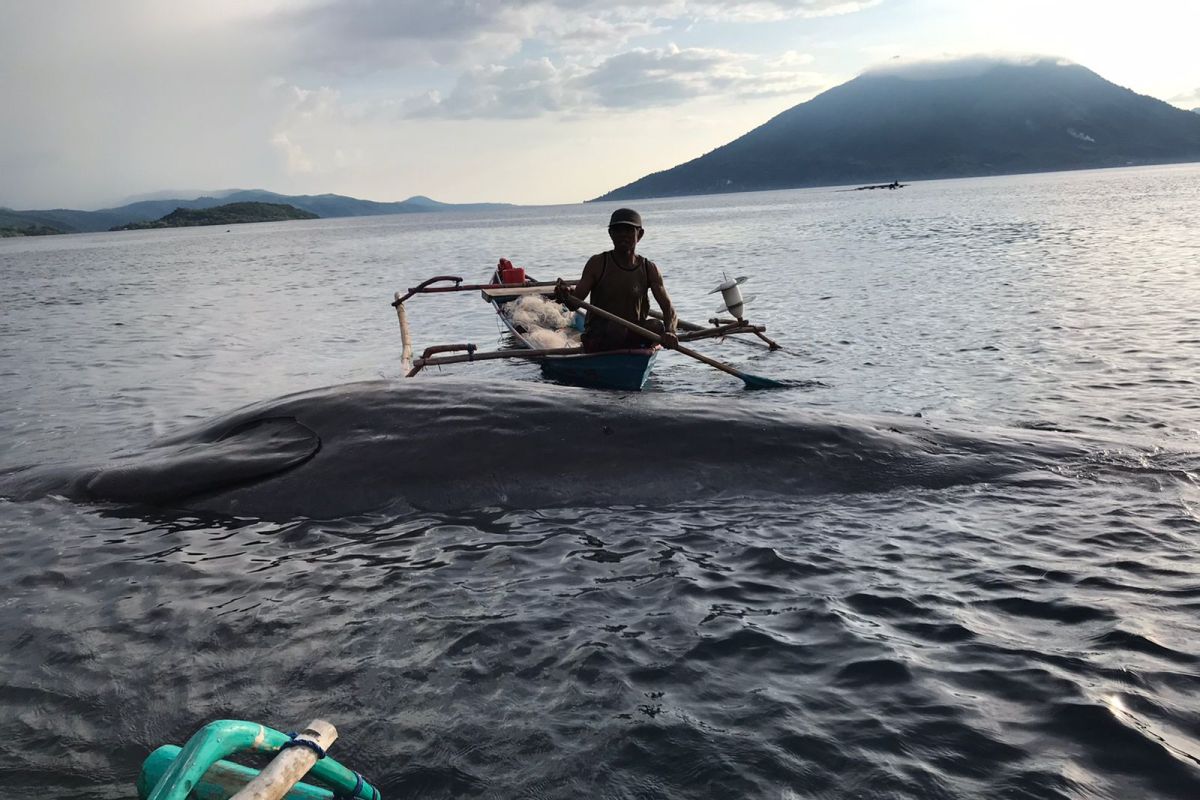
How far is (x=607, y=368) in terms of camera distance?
1413 cm

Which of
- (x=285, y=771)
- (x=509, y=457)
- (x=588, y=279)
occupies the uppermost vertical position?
(x=588, y=279)

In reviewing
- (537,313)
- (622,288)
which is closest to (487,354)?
(622,288)

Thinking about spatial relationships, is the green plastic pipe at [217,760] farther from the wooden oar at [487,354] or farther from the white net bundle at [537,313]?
the white net bundle at [537,313]

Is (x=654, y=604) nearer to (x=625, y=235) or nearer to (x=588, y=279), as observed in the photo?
(x=625, y=235)

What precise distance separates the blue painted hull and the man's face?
2070 millimetres

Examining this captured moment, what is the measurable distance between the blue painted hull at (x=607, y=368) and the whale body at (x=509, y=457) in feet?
16.4

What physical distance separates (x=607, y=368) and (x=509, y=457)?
6496 millimetres

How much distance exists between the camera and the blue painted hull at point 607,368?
1358 centimetres

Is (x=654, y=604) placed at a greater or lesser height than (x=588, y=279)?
lesser

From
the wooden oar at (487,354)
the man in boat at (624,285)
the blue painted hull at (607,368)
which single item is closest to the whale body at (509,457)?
the man in boat at (624,285)

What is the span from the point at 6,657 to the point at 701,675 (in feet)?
14.9

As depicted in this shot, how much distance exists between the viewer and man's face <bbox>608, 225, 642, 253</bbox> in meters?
11.3

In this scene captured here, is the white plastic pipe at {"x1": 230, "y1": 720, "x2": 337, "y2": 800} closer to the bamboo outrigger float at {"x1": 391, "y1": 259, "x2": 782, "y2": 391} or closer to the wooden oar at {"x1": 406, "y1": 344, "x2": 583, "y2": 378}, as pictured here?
the bamboo outrigger float at {"x1": 391, "y1": 259, "x2": 782, "y2": 391}

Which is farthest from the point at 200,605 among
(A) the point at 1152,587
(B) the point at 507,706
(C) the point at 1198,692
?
(A) the point at 1152,587
